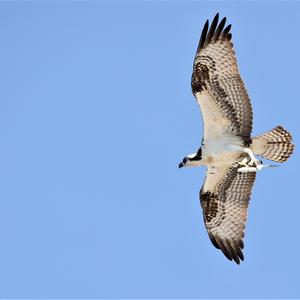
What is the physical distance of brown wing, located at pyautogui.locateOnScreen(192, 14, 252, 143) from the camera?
11578 mm

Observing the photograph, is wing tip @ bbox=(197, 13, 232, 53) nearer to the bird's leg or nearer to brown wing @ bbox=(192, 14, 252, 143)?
brown wing @ bbox=(192, 14, 252, 143)

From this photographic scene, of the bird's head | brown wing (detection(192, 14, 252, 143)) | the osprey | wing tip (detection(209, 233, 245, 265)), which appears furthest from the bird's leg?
wing tip (detection(209, 233, 245, 265))

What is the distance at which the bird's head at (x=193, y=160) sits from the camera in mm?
12160

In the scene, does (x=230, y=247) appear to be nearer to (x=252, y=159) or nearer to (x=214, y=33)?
(x=252, y=159)

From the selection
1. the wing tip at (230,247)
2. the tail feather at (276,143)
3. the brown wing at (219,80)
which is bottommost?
the wing tip at (230,247)

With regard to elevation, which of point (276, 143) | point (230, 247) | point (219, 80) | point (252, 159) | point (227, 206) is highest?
point (219, 80)

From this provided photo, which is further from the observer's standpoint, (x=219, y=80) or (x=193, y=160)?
(x=193, y=160)

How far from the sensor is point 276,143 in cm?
1194

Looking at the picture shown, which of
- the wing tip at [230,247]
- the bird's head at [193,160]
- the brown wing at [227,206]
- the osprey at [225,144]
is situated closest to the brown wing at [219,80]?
the osprey at [225,144]

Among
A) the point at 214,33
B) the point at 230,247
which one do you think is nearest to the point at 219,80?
the point at 214,33

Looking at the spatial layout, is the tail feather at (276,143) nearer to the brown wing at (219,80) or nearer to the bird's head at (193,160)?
the brown wing at (219,80)

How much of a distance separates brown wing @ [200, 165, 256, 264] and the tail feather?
0.54 metres

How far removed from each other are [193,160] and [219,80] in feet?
4.10

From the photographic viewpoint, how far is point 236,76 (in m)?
11.5
